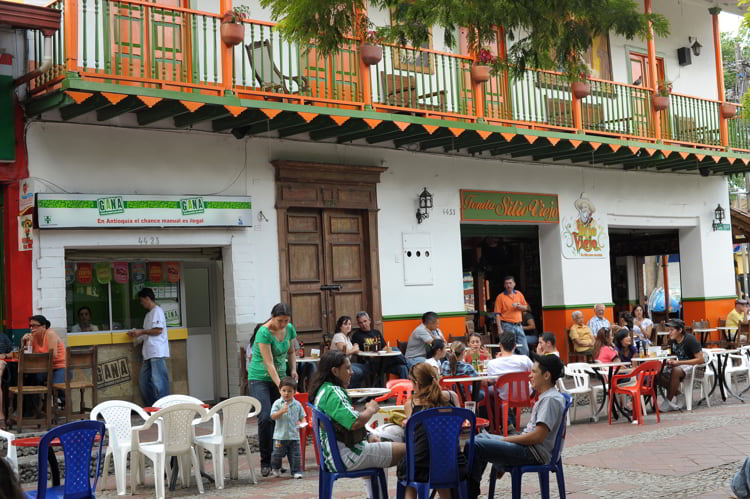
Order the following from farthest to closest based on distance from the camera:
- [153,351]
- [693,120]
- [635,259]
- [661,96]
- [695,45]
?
[635,259] < [695,45] < [693,120] < [661,96] < [153,351]

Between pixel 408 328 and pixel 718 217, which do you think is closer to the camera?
pixel 408 328

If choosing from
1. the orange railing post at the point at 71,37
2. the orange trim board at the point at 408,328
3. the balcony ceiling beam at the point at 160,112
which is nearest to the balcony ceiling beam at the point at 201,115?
the balcony ceiling beam at the point at 160,112

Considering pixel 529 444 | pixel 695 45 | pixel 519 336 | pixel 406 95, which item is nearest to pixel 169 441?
pixel 529 444

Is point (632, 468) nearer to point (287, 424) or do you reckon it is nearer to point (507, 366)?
point (507, 366)

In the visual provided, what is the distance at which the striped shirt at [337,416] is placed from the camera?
256 inches

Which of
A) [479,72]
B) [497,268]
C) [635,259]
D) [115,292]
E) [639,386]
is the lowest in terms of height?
[639,386]

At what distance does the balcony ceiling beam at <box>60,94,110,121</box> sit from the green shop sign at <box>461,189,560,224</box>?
6.69 m

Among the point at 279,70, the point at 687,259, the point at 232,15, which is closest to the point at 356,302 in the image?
the point at 279,70

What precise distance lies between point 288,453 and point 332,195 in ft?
18.9

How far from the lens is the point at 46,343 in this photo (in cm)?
1095

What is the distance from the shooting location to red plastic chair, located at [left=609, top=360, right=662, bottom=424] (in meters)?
11.9

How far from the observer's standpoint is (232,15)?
1200cm

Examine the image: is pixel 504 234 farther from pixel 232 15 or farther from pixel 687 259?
pixel 232 15

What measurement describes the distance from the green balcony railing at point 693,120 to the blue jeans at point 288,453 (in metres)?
11.7
